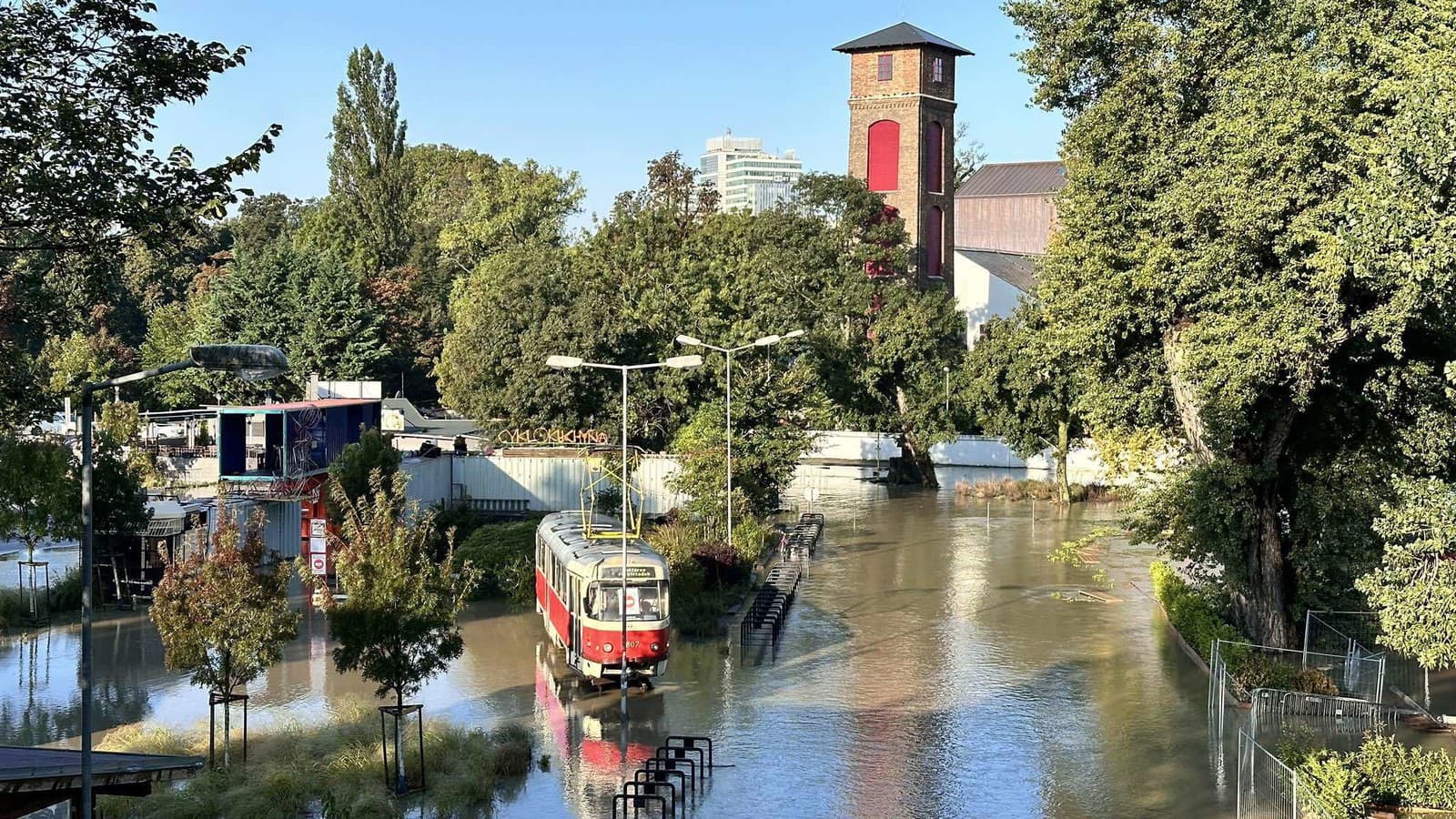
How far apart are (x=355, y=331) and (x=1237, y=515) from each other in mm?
53237

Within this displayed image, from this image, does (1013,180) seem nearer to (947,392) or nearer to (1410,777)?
(947,392)

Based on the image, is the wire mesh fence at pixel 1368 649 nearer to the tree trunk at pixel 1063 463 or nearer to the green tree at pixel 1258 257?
the green tree at pixel 1258 257

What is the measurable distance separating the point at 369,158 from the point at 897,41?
36.2m

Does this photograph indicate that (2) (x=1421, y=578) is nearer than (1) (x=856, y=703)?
Yes

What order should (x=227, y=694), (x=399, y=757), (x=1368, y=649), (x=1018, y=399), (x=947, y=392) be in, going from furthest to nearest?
1. (x=947, y=392)
2. (x=1018, y=399)
3. (x=1368, y=649)
4. (x=227, y=694)
5. (x=399, y=757)

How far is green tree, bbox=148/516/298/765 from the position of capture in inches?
871

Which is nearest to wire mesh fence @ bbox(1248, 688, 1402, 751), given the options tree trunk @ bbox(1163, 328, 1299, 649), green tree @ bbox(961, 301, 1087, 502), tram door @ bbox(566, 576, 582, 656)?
tree trunk @ bbox(1163, 328, 1299, 649)

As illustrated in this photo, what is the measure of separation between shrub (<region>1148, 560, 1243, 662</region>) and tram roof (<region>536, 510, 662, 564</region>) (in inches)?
475

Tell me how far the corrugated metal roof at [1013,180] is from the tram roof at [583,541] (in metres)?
88.2

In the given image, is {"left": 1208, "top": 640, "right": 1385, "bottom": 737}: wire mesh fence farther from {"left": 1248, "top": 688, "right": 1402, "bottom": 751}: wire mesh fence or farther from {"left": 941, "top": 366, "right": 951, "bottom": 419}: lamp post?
{"left": 941, "top": 366, "right": 951, "bottom": 419}: lamp post

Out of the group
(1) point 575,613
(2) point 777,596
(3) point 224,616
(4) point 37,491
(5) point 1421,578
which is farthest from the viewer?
(2) point 777,596

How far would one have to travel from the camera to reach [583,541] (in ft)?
96.1

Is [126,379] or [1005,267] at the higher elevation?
[1005,267]

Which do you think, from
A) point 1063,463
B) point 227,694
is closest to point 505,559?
point 227,694
